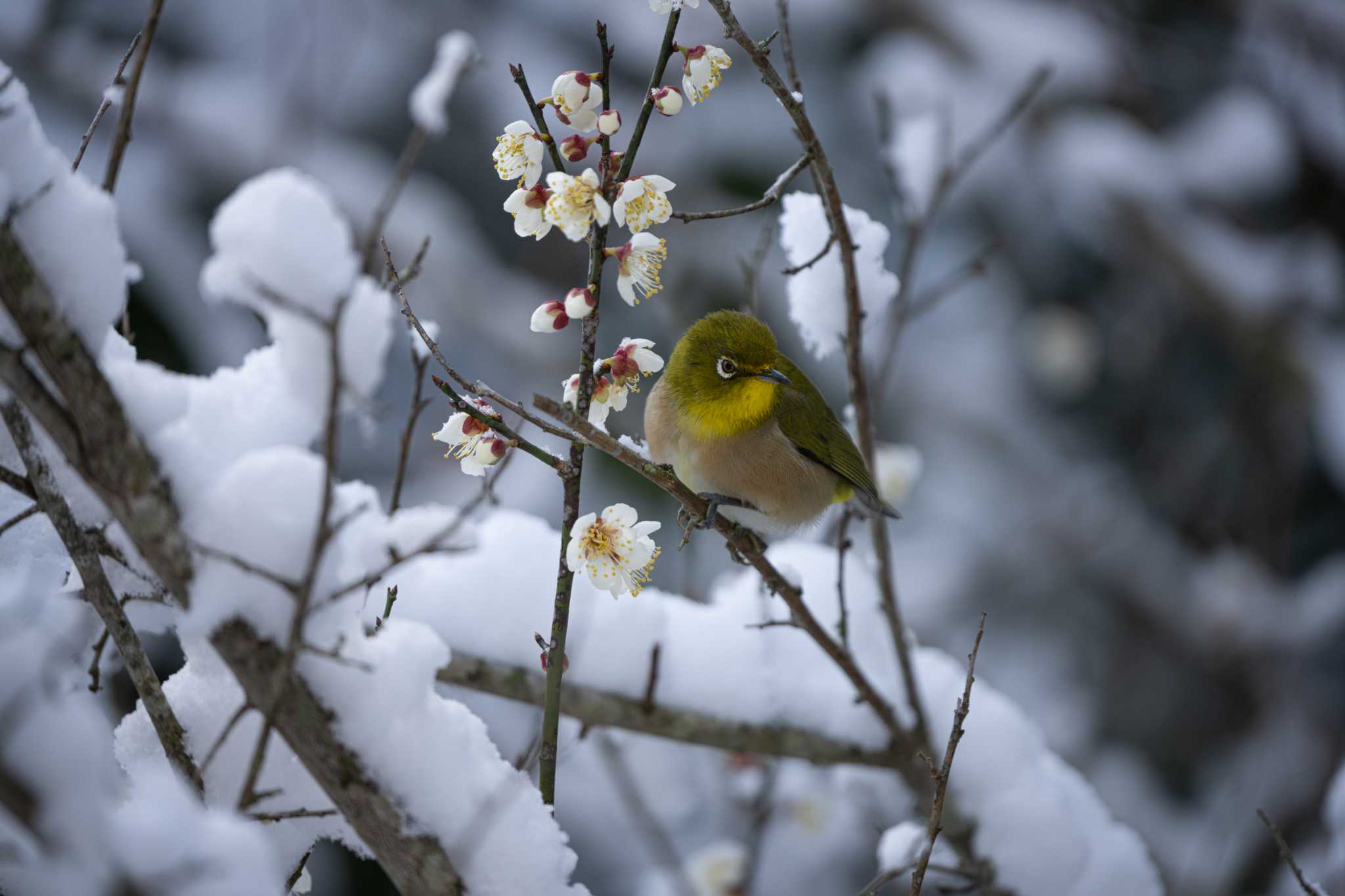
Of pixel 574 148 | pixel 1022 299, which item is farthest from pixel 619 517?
pixel 1022 299

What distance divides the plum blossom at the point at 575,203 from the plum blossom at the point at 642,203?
29mm

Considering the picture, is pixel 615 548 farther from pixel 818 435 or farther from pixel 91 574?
pixel 818 435

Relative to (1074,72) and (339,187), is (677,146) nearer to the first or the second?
(339,187)

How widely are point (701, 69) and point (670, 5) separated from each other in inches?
4.4

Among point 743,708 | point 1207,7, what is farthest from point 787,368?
point 1207,7

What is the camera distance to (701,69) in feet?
4.60

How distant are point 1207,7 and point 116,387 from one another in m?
7.73

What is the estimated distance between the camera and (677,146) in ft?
20.9

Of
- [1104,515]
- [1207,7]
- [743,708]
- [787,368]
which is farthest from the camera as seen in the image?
[1207,7]

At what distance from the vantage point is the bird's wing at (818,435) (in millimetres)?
2664

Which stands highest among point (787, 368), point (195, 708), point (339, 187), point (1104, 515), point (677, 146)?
point (677, 146)

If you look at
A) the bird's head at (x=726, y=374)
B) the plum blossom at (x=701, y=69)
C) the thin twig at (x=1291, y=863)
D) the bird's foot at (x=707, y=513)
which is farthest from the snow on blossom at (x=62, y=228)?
the thin twig at (x=1291, y=863)

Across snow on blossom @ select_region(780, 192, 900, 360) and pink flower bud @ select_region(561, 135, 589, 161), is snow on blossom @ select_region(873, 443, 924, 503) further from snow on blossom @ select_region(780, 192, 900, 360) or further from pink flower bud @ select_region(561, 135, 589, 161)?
pink flower bud @ select_region(561, 135, 589, 161)

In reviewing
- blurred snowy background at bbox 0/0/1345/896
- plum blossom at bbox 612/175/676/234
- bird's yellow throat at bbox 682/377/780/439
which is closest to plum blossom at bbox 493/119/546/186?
plum blossom at bbox 612/175/676/234
